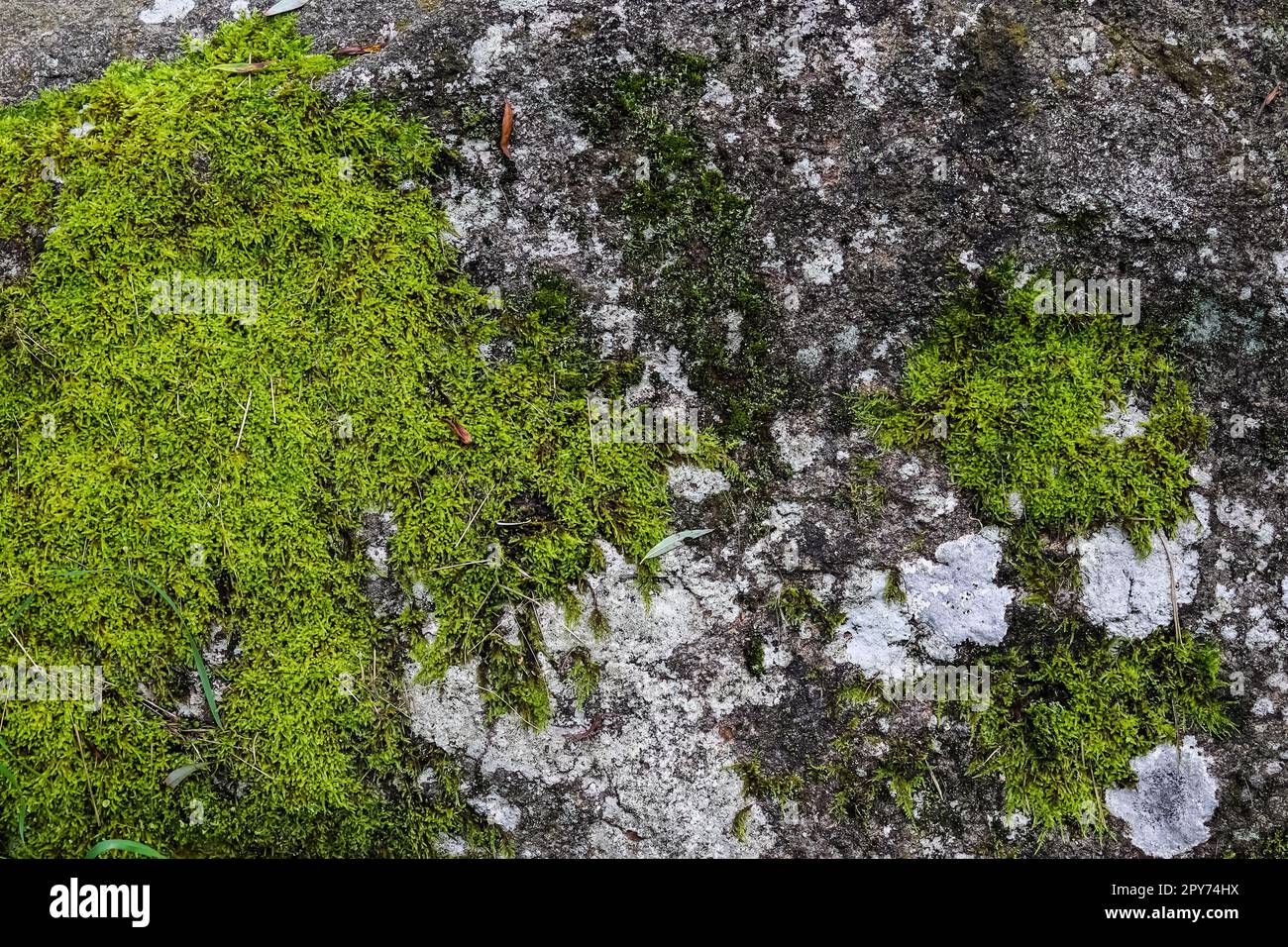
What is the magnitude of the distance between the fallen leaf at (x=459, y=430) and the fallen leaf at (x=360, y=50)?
1.47 metres

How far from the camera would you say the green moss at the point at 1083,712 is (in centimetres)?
277

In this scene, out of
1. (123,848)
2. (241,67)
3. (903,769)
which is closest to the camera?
(123,848)

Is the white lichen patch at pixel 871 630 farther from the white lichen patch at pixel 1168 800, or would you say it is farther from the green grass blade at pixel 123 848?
the green grass blade at pixel 123 848

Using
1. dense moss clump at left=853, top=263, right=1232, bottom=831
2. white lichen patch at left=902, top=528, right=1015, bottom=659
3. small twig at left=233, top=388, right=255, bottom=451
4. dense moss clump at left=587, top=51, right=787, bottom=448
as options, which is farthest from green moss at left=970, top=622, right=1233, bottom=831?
small twig at left=233, top=388, right=255, bottom=451

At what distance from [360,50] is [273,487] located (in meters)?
1.72

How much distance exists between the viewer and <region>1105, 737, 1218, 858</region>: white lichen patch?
274cm

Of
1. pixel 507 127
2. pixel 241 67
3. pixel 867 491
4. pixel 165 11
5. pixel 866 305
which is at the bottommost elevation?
pixel 867 491

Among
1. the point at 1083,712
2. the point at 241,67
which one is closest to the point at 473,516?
the point at 241,67

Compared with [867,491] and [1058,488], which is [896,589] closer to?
[867,491]

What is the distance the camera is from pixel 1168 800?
2744mm

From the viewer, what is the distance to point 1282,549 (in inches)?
108

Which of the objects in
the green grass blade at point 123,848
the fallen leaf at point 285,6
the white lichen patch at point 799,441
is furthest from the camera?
the fallen leaf at point 285,6

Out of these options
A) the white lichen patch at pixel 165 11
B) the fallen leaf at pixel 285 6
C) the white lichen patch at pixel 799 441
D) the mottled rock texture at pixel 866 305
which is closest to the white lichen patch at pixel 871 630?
the mottled rock texture at pixel 866 305
